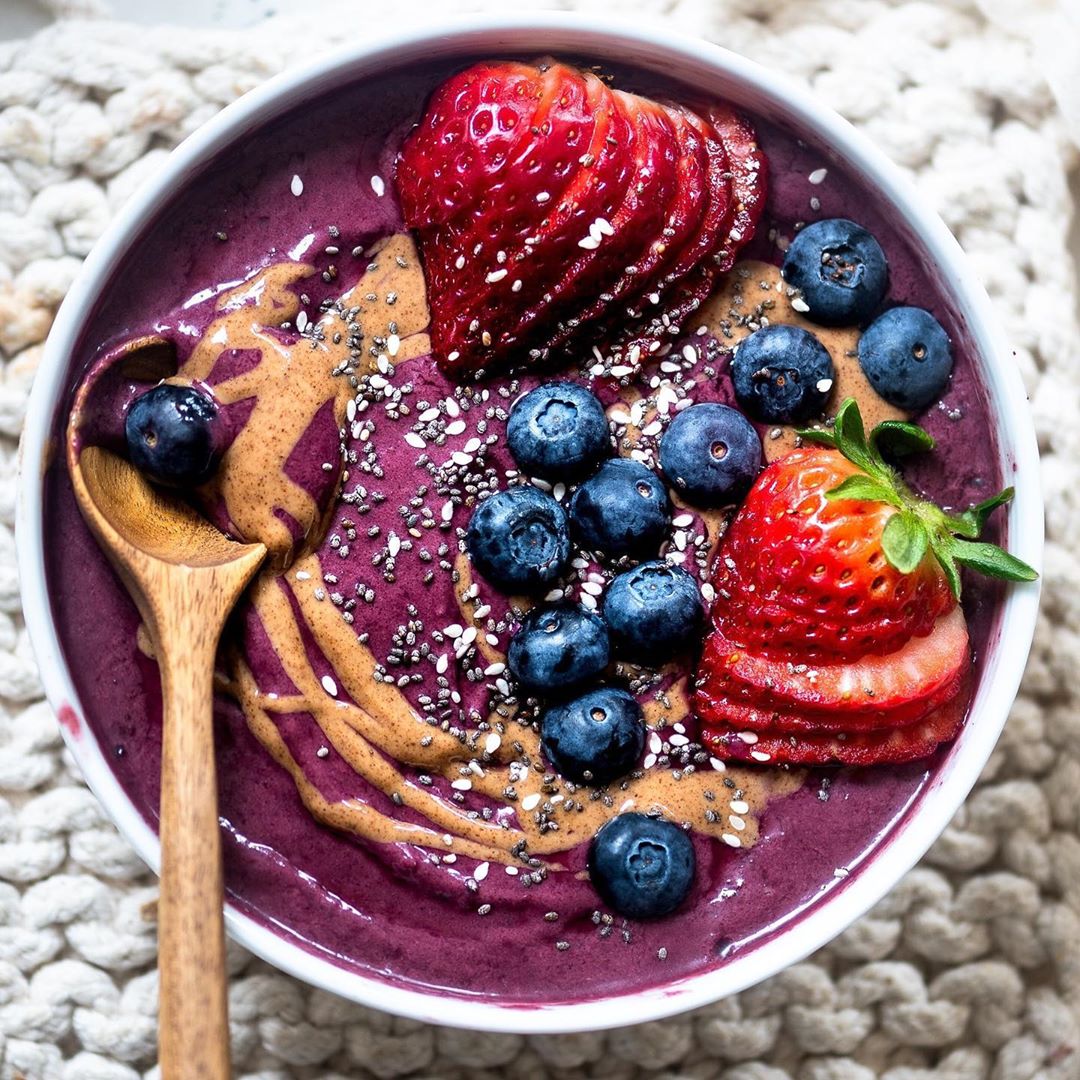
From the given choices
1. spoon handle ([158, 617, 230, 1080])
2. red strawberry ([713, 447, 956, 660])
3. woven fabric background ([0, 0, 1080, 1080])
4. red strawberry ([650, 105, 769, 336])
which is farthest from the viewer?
woven fabric background ([0, 0, 1080, 1080])

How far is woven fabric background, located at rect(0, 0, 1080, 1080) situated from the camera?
1.92m

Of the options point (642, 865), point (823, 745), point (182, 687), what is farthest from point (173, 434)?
point (823, 745)

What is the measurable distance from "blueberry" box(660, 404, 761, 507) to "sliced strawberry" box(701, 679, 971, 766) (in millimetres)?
274

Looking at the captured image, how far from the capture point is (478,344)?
5.41 feet

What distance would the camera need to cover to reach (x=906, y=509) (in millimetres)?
1560

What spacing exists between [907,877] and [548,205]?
105 cm

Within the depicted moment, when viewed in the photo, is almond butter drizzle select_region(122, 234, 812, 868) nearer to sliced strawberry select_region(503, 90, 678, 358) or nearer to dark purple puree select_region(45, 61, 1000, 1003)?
dark purple puree select_region(45, 61, 1000, 1003)

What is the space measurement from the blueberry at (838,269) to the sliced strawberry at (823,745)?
48 centimetres

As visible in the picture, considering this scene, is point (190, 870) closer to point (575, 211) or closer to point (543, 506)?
point (543, 506)

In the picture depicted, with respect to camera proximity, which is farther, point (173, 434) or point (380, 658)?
point (380, 658)

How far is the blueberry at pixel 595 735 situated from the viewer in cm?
160

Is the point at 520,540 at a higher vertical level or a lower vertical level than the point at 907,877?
higher

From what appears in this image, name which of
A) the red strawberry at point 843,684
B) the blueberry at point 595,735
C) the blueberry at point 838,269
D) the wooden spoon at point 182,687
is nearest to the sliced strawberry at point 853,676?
the red strawberry at point 843,684

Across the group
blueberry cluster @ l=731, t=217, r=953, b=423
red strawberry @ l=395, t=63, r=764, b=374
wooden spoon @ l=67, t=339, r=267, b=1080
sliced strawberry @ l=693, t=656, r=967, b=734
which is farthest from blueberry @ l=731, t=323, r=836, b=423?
Result: wooden spoon @ l=67, t=339, r=267, b=1080
